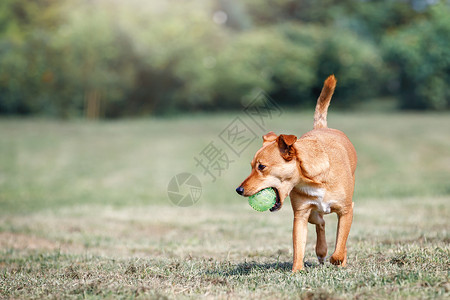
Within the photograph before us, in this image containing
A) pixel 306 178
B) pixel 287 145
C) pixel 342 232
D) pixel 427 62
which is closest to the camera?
pixel 287 145

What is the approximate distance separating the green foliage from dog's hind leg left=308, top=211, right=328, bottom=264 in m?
36.8

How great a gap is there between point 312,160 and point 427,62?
38.4 m

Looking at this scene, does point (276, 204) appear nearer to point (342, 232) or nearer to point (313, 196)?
point (313, 196)

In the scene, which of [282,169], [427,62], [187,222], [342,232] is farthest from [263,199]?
[427,62]

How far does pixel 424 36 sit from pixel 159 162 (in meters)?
27.1

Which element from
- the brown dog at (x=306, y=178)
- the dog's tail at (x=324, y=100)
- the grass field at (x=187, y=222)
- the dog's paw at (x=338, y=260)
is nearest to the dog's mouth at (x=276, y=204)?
the brown dog at (x=306, y=178)

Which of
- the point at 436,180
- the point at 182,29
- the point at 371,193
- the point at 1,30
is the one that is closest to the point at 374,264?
the point at 371,193

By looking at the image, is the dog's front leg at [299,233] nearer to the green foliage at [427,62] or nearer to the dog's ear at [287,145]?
the dog's ear at [287,145]

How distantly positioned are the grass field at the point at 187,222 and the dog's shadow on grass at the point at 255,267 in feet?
0.10

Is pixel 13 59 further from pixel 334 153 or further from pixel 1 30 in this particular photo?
pixel 334 153

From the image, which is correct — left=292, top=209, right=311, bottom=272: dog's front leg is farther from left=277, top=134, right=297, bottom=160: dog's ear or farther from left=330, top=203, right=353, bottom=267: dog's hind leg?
left=277, top=134, right=297, bottom=160: dog's ear

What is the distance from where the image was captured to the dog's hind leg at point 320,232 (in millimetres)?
5809

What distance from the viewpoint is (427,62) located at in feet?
131

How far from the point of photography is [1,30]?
173ft
